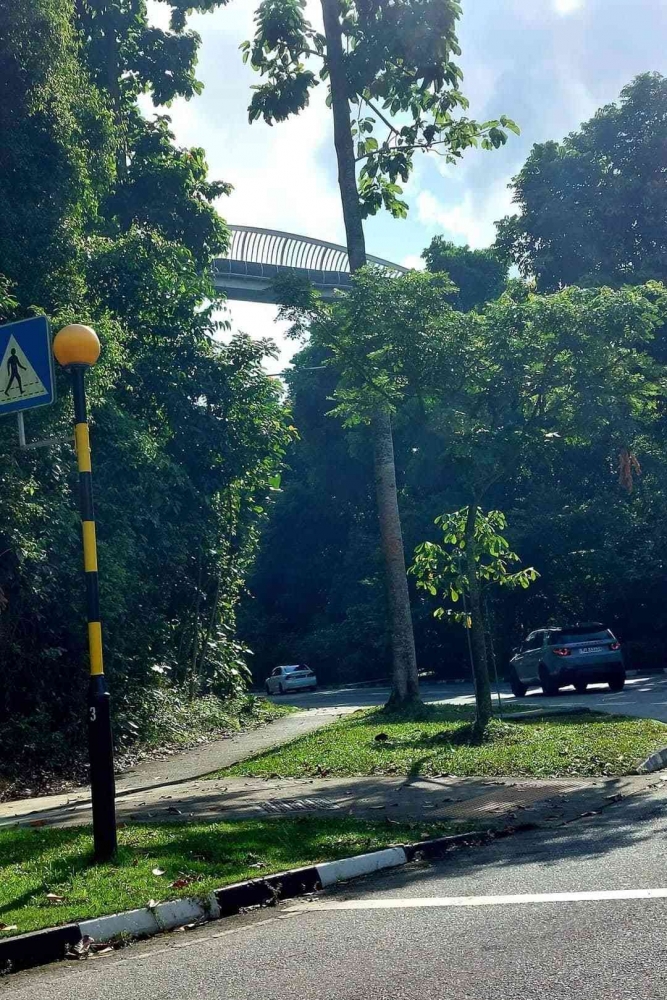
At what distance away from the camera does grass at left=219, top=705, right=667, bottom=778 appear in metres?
13.1

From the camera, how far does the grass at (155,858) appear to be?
24.1ft

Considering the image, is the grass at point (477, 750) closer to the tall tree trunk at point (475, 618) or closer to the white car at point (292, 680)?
Answer: the tall tree trunk at point (475, 618)

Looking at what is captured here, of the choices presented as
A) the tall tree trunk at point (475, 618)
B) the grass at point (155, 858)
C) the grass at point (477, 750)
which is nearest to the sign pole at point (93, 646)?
the grass at point (155, 858)

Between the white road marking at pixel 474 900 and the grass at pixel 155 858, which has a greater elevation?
the grass at pixel 155 858

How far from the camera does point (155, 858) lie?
863 centimetres

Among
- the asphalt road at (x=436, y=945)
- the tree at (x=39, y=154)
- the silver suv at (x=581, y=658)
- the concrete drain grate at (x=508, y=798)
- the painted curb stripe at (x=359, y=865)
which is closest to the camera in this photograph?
the asphalt road at (x=436, y=945)

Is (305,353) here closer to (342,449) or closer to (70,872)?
(342,449)

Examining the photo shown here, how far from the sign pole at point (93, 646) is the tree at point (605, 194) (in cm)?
3324

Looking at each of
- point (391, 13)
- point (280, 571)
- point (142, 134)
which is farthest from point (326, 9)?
point (280, 571)

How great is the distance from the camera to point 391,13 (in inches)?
831

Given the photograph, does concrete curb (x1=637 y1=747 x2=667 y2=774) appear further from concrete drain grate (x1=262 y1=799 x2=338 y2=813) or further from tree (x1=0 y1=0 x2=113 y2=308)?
tree (x1=0 y1=0 x2=113 y2=308)

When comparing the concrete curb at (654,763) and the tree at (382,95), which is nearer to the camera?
the concrete curb at (654,763)

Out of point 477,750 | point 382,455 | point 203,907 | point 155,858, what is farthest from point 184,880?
point 382,455

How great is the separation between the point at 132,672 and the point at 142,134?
13.6 meters
